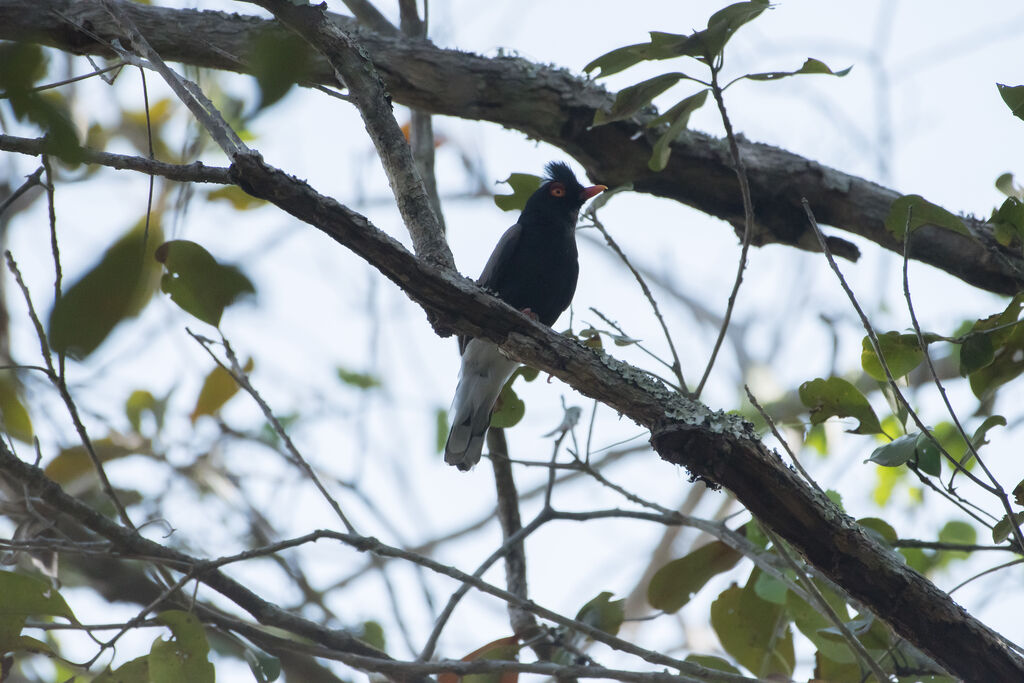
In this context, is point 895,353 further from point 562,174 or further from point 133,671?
point 562,174

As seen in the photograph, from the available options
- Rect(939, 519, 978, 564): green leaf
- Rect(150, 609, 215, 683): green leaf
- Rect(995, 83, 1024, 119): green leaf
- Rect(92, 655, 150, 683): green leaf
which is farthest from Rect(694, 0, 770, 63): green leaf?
Rect(939, 519, 978, 564): green leaf

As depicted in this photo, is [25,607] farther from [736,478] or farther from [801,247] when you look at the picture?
[801,247]

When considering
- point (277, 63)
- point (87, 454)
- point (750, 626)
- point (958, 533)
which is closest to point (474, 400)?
point (750, 626)

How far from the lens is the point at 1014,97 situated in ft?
7.89

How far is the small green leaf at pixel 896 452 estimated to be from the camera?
8.22ft

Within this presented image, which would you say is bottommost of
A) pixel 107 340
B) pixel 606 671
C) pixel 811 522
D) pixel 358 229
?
pixel 107 340

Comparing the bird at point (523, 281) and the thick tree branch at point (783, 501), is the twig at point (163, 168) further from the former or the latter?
the bird at point (523, 281)

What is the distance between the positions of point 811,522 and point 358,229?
146 centimetres

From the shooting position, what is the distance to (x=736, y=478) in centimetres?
239

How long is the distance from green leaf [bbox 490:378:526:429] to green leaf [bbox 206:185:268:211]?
1.40 metres

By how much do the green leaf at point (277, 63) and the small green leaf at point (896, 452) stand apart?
2.11 metres

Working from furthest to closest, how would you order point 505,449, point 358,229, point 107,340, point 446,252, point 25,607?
point 505,449
point 446,252
point 25,607
point 358,229
point 107,340

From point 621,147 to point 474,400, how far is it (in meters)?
1.57

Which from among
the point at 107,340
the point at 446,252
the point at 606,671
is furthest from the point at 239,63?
the point at 107,340
